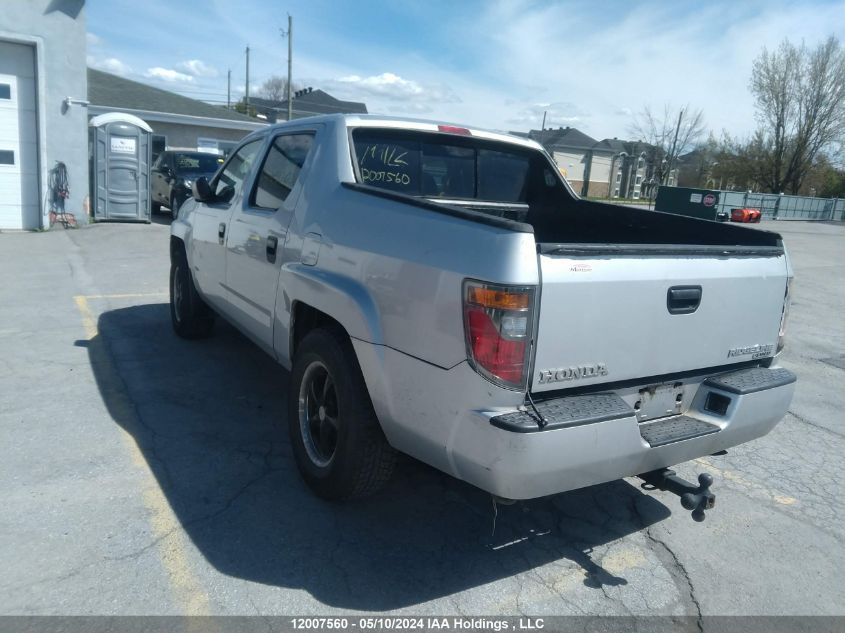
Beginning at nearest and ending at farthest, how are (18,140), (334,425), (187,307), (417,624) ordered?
(417,624)
(334,425)
(187,307)
(18,140)

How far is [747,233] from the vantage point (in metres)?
3.76

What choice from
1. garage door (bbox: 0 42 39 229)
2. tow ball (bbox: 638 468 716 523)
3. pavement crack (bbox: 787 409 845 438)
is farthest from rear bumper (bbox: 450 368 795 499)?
garage door (bbox: 0 42 39 229)

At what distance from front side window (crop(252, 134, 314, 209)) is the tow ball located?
2631 millimetres

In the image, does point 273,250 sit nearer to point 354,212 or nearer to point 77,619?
point 354,212

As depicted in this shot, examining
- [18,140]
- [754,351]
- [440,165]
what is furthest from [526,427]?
[18,140]

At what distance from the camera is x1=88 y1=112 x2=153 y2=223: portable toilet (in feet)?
50.5

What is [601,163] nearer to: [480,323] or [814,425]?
[814,425]

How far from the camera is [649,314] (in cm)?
296

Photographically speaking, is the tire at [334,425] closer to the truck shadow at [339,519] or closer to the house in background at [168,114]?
the truck shadow at [339,519]

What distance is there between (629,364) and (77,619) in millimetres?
2474

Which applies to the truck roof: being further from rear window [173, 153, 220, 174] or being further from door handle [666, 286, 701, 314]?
rear window [173, 153, 220, 174]

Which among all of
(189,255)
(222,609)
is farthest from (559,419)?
(189,255)

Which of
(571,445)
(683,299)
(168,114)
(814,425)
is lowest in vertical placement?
(814,425)

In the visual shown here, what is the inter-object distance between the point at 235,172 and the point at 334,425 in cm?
278
